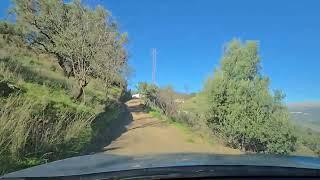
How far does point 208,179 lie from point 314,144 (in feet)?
106

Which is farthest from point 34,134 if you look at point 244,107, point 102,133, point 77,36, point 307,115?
point 307,115

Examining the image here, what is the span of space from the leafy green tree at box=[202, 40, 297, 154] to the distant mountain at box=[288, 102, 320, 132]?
4.05ft

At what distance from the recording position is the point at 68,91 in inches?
1148

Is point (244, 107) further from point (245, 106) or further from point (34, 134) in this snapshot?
point (34, 134)

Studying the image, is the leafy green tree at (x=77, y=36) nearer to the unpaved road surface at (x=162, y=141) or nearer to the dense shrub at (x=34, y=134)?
the unpaved road surface at (x=162, y=141)

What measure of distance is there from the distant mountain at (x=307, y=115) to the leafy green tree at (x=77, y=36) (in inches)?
418

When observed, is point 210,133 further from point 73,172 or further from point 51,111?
point 73,172

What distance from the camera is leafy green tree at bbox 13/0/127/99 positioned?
2986 centimetres

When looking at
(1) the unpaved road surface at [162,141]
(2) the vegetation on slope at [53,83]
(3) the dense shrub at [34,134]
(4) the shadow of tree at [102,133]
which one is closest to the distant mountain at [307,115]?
(1) the unpaved road surface at [162,141]

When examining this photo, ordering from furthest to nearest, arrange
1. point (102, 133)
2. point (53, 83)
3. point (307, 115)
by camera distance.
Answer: point (307, 115) < point (53, 83) < point (102, 133)

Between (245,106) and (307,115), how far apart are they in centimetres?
603

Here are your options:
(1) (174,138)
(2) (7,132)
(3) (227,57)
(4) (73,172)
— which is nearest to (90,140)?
(2) (7,132)

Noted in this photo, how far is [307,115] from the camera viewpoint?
36.3 m

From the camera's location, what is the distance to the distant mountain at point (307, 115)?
31820 mm
